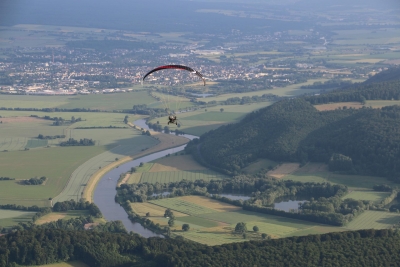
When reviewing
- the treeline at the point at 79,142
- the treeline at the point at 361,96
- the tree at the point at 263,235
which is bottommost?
the treeline at the point at 79,142

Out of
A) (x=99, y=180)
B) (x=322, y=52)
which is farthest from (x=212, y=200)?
(x=322, y=52)

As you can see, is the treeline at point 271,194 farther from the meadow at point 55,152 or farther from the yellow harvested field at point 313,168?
the meadow at point 55,152

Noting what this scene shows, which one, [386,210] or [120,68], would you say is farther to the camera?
[120,68]

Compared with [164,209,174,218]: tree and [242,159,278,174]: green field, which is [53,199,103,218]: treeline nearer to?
[164,209,174,218]: tree

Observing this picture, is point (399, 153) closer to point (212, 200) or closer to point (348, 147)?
point (348, 147)

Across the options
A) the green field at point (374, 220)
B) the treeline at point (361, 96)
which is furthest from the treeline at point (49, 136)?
the green field at point (374, 220)

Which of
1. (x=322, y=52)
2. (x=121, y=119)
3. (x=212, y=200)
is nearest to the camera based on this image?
(x=212, y=200)

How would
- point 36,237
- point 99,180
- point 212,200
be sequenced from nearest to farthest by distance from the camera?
point 36,237 → point 212,200 → point 99,180

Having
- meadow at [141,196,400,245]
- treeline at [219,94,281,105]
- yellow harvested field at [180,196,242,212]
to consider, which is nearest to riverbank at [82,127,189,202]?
meadow at [141,196,400,245]
